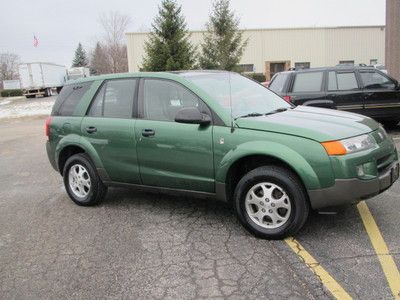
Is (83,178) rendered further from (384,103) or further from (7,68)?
(7,68)

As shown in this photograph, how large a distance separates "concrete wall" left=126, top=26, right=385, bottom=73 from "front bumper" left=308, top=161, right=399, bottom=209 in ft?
117

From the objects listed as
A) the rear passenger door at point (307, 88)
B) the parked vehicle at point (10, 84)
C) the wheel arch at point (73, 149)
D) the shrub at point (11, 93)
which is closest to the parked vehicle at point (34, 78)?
the shrub at point (11, 93)

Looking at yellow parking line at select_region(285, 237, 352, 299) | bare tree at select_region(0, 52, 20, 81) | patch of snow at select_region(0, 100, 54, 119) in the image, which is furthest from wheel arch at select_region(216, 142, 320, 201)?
bare tree at select_region(0, 52, 20, 81)

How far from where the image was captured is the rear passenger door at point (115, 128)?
5.23 metres

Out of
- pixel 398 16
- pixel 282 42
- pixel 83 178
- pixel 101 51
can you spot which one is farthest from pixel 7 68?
pixel 83 178

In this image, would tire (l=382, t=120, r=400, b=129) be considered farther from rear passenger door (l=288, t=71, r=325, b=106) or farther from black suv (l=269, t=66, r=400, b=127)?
rear passenger door (l=288, t=71, r=325, b=106)

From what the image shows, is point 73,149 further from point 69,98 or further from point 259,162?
point 259,162

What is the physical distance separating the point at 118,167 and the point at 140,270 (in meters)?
1.80

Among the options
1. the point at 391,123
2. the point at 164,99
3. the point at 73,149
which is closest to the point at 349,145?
the point at 164,99

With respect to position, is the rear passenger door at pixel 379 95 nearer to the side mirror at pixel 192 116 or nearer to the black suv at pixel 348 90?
the black suv at pixel 348 90

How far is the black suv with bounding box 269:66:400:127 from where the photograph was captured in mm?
9750

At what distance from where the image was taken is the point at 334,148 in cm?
399

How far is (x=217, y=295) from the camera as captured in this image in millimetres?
3363

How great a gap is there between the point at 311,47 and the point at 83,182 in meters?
36.3
